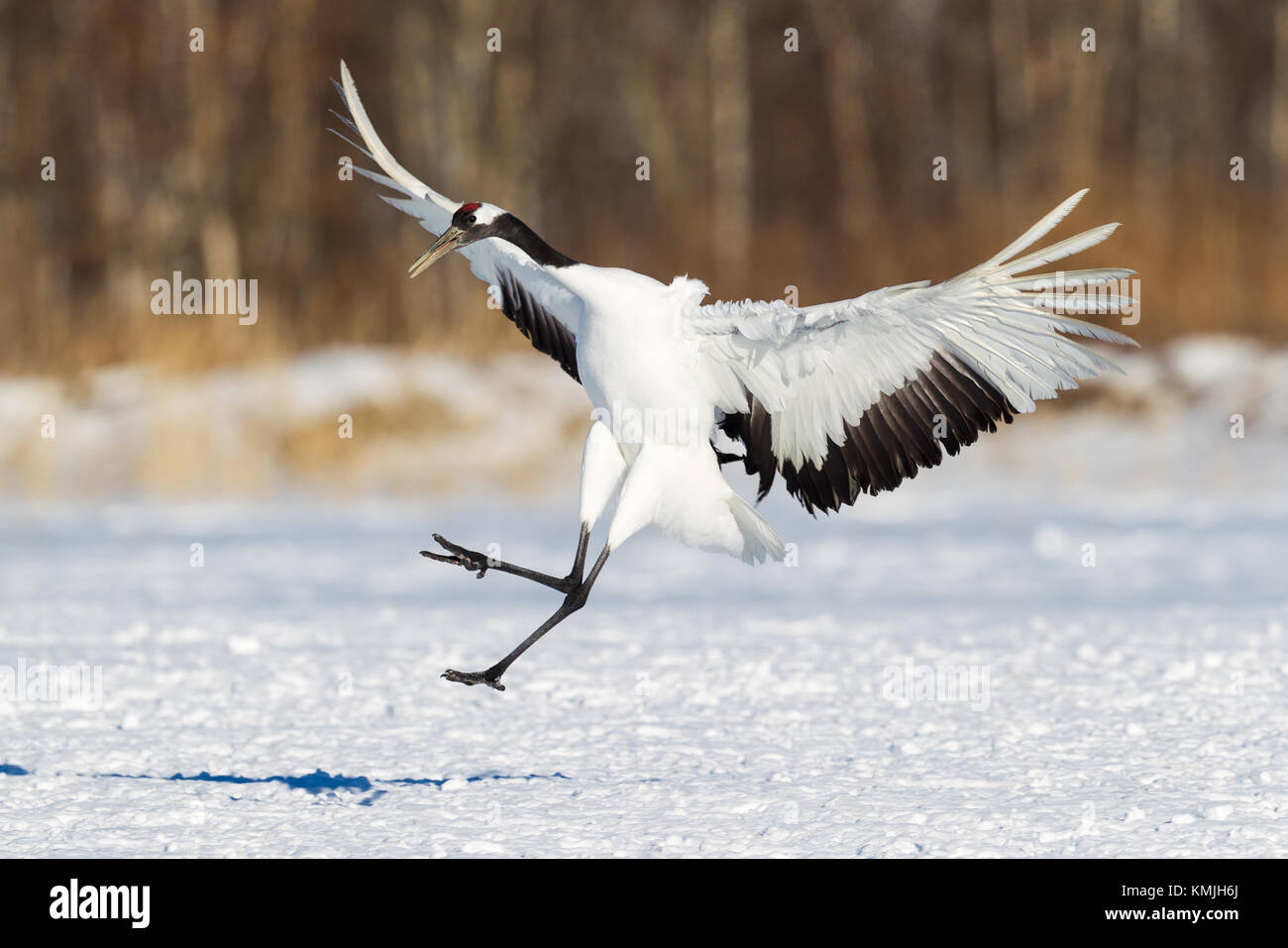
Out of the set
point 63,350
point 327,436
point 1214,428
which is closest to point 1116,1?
point 1214,428

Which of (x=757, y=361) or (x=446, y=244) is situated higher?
(x=446, y=244)

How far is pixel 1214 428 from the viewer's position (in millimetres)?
13516

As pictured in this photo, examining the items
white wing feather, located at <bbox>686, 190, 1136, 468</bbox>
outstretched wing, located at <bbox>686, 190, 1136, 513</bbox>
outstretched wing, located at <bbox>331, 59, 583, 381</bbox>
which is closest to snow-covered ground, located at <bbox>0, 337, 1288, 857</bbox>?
outstretched wing, located at <bbox>686, 190, 1136, 513</bbox>

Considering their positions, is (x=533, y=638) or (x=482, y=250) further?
(x=482, y=250)

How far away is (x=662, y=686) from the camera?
6.67 m

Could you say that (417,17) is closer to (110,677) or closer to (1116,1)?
(1116,1)

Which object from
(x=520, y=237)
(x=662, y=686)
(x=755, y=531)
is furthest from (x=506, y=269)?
(x=662, y=686)

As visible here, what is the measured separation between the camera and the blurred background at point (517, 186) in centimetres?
1355

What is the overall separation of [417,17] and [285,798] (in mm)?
14337

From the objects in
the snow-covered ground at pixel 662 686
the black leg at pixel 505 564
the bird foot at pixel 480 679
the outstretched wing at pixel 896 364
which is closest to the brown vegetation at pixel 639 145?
the snow-covered ground at pixel 662 686

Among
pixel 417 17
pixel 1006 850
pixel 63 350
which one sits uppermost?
pixel 417 17

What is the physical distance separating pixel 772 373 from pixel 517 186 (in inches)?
502

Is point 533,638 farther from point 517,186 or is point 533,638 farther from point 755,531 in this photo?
point 517,186

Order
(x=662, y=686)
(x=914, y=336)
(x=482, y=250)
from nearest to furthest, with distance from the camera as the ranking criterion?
(x=914, y=336) → (x=482, y=250) → (x=662, y=686)
